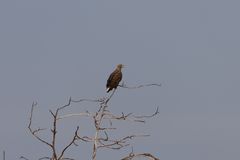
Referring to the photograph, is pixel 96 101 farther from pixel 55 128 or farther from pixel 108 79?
pixel 108 79

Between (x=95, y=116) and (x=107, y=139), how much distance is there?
16.9 inches

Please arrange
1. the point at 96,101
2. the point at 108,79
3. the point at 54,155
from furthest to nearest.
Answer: the point at 108,79 → the point at 96,101 → the point at 54,155

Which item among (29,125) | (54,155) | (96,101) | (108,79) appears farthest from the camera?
(108,79)

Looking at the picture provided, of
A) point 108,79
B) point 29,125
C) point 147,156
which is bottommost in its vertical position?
point 147,156

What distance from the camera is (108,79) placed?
17188mm

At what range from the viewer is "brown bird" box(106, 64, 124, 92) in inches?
655

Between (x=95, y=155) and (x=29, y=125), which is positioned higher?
(x=29, y=125)

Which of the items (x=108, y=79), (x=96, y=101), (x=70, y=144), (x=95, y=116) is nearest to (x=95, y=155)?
(x=70, y=144)

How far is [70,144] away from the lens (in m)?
6.84

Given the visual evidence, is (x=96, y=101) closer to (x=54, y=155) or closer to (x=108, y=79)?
(x=54, y=155)

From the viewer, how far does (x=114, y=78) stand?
17234 mm

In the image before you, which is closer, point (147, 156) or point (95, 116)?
point (147, 156)

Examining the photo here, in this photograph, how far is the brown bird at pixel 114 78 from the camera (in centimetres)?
1662

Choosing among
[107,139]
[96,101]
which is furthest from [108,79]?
[107,139]
